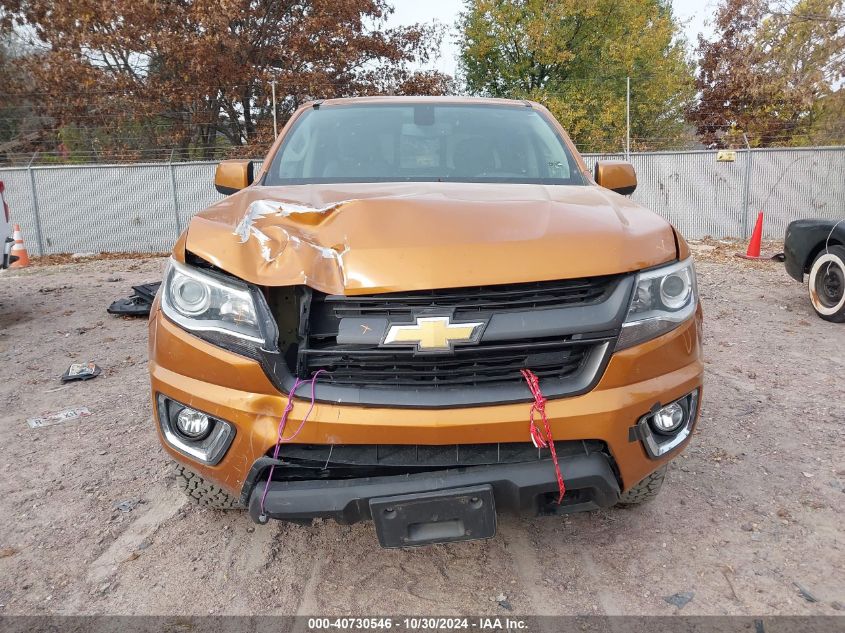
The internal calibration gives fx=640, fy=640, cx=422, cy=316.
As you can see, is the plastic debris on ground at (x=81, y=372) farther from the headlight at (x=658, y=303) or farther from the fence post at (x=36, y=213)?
the fence post at (x=36, y=213)

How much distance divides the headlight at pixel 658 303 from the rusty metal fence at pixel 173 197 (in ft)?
41.0

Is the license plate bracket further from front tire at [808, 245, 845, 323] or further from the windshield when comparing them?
front tire at [808, 245, 845, 323]

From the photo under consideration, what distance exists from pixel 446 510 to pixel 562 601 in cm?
70

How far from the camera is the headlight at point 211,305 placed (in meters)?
2.08

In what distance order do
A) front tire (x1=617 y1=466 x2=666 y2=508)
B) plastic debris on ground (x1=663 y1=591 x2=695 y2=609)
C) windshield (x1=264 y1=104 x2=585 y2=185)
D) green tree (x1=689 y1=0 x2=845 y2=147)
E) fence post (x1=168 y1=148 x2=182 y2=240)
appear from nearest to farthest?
plastic debris on ground (x1=663 y1=591 x2=695 y2=609), front tire (x1=617 y1=466 x2=666 y2=508), windshield (x1=264 y1=104 x2=585 y2=185), fence post (x1=168 y1=148 x2=182 y2=240), green tree (x1=689 y1=0 x2=845 y2=147)

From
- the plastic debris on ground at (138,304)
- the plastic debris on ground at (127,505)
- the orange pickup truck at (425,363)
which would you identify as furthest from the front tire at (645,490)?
the plastic debris on ground at (138,304)

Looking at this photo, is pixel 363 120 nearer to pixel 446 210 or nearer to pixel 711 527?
pixel 446 210

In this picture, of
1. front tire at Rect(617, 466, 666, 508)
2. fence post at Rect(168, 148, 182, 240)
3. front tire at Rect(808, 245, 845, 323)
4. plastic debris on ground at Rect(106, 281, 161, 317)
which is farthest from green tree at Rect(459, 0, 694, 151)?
front tire at Rect(617, 466, 666, 508)

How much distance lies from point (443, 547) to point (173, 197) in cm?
1332

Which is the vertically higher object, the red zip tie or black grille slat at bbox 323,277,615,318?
black grille slat at bbox 323,277,615,318

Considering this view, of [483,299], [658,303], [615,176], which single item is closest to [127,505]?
[483,299]

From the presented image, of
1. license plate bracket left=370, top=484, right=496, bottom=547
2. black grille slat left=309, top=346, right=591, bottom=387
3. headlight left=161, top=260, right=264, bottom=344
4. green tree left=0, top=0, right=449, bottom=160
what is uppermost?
green tree left=0, top=0, right=449, bottom=160

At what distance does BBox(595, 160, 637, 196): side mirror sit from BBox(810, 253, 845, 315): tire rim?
152 inches

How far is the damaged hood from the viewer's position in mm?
1997
